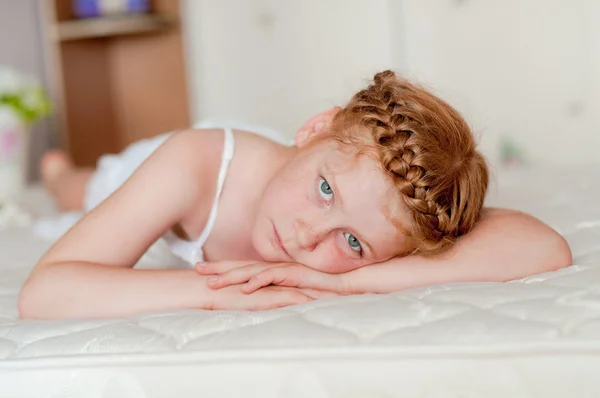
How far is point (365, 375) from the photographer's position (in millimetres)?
782

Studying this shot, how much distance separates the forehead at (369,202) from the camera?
3.47 feet

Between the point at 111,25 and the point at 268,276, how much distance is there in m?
2.97

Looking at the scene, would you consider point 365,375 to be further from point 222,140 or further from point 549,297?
point 222,140

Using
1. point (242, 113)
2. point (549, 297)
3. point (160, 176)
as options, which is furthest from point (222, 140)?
point (242, 113)

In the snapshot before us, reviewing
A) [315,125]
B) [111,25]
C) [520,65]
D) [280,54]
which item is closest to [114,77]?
[111,25]

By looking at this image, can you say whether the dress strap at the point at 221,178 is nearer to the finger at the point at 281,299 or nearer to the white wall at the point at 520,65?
the finger at the point at 281,299

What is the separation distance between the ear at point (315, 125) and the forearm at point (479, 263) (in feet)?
0.86

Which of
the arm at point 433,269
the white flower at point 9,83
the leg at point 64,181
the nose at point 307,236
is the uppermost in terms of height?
the white flower at point 9,83

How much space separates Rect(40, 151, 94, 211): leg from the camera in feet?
7.14

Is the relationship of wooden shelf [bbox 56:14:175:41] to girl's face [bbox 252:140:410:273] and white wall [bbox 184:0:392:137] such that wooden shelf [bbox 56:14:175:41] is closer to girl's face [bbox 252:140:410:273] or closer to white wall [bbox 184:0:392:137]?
white wall [bbox 184:0:392:137]

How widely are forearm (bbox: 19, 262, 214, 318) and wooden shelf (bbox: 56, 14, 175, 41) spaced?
9.21 ft

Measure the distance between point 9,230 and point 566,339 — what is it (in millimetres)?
1452

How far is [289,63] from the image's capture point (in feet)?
11.8

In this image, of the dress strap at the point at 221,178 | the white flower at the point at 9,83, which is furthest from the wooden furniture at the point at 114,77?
the dress strap at the point at 221,178
